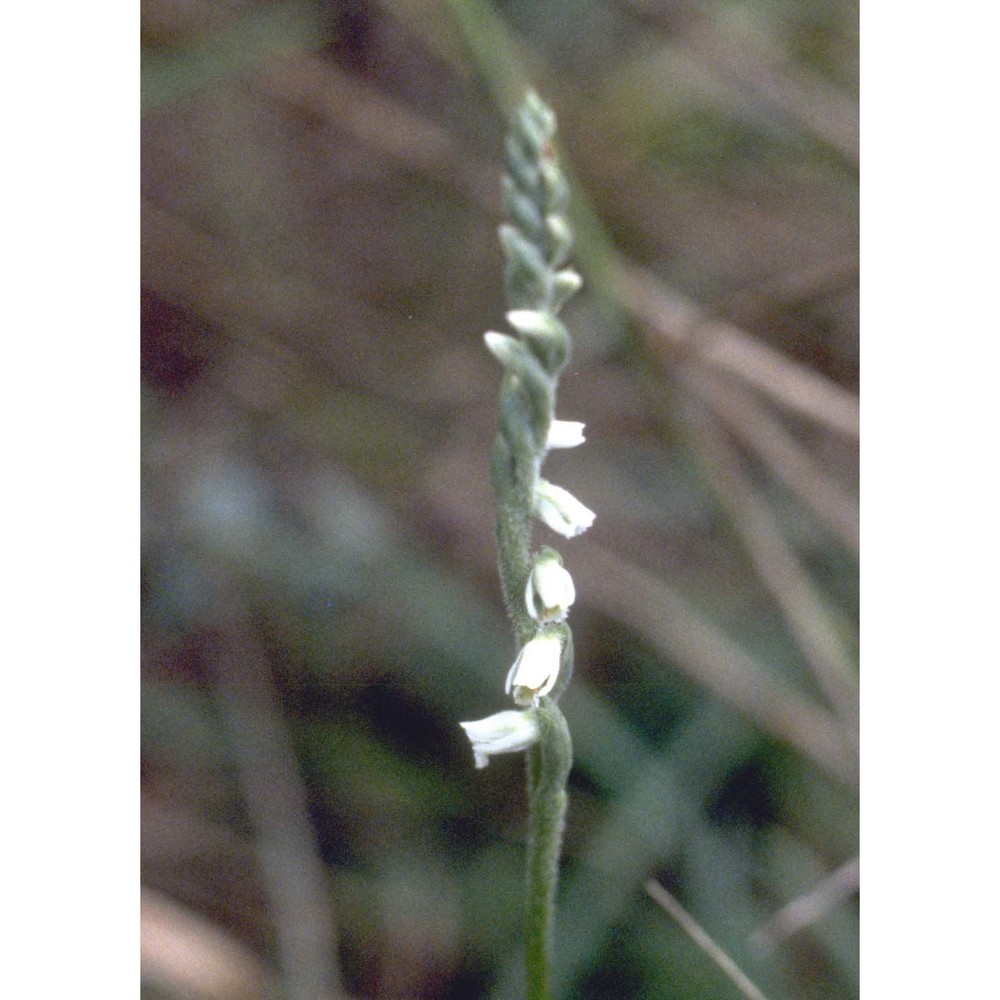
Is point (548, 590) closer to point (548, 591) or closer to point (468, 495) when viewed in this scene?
point (548, 591)

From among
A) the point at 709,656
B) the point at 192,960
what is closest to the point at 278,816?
the point at 192,960

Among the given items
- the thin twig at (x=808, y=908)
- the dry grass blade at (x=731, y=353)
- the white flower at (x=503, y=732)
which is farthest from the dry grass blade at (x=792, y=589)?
the white flower at (x=503, y=732)

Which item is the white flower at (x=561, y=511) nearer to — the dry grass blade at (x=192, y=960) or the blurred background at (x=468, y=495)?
the blurred background at (x=468, y=495)

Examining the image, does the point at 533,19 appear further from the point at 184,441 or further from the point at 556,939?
the point at 556,939

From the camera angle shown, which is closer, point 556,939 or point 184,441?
point 556,939
